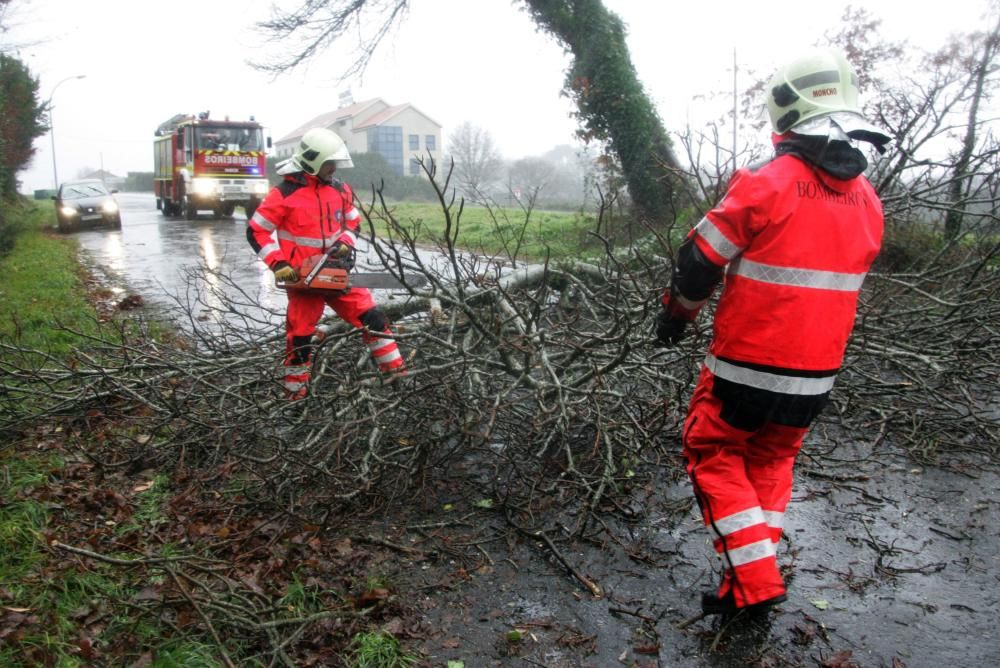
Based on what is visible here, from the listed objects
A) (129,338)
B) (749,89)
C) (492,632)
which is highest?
(749,89)

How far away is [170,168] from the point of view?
2255 cm

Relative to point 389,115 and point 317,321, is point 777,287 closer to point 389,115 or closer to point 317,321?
point 317,321

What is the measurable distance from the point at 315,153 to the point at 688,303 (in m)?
2.77

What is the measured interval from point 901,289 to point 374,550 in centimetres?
383

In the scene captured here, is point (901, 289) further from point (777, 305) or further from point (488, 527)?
point (488, 527)

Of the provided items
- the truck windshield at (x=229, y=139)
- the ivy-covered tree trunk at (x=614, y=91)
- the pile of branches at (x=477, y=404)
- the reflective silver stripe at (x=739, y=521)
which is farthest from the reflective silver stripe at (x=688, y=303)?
the truck windshield at (x=229, y=139)

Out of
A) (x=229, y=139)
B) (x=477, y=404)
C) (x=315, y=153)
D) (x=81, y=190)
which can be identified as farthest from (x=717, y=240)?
(x=81, y=190)

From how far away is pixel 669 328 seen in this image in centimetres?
252

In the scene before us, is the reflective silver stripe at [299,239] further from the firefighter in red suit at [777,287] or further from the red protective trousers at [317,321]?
the firefighter in red suit at [777,287]

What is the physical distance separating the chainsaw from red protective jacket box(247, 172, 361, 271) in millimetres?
80

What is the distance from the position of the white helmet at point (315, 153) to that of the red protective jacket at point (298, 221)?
0.07 meters

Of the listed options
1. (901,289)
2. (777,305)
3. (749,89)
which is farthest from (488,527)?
Result: (749,89)

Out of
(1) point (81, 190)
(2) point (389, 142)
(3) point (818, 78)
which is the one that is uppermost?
(2) point (389, 142)

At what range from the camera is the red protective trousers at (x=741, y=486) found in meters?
2.25
